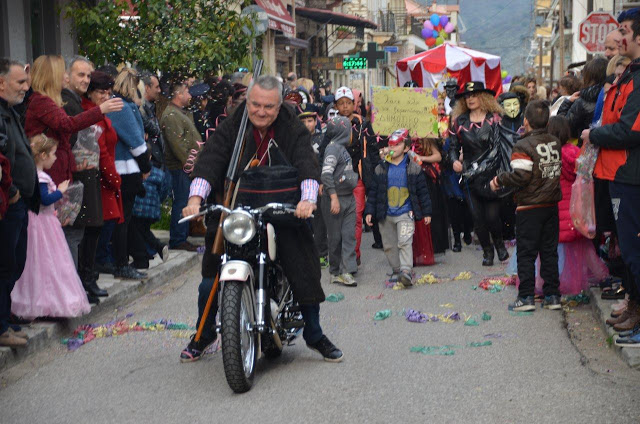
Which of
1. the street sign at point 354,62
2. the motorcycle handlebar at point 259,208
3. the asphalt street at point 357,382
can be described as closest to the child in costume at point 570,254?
the asphalt street at point 357,382

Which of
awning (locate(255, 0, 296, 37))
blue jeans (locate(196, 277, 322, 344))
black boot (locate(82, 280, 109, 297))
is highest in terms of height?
awning (locate(255, 0, 296, 37))

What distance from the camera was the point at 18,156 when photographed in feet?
23.1

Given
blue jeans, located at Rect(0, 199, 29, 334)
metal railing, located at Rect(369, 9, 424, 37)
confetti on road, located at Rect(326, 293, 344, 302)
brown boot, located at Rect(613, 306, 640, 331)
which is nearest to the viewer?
blue jeans, located at Rect(0, 199, 29, 334)

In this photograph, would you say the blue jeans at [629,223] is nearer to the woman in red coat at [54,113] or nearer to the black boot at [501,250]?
the woman in red coat at [54,113]

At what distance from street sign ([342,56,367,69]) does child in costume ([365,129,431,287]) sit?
2394cm

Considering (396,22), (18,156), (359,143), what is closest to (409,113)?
(359,143)

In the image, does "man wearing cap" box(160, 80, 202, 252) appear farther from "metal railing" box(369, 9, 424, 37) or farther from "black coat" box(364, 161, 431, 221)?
"metal railing" box(369, 9, 424, 37)

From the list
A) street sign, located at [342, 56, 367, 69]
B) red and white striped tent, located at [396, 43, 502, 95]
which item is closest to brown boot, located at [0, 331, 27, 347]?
red and white striped tent, located at [396, 43, 502, 95]

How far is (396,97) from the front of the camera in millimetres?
12570

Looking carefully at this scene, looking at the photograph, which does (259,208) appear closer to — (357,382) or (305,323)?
(305,323)

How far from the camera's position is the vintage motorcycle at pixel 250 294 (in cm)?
597

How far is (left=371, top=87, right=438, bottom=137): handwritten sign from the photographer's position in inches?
489

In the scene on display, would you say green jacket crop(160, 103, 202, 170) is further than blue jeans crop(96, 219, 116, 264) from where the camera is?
Yes

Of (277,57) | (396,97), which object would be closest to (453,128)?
(396,97)
